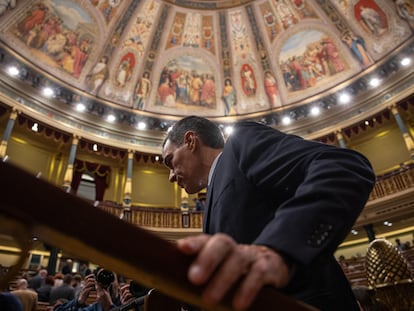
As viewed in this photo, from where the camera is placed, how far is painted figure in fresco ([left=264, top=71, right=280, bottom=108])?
699 inches

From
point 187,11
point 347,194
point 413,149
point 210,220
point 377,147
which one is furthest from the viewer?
point 187,11

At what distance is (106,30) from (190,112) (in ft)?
20.4

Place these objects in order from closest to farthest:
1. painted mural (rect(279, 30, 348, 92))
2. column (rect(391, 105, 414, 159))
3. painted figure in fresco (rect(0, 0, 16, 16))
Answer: painted figure in fresco (rect(0, 0, 16, 16)), column (rect(391, 105, 414, 159)), painted mural (rect(279, 30, 348, 92))

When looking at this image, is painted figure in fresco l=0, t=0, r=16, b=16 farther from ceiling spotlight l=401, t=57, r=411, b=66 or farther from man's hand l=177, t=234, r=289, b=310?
ceiling spotlight l=401, t=57, r=411, b=66

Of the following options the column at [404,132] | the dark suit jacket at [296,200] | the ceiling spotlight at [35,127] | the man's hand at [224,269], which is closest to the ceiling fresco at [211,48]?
the ceiling spotlight at [35,127]

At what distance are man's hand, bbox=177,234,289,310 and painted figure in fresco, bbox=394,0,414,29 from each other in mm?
16946

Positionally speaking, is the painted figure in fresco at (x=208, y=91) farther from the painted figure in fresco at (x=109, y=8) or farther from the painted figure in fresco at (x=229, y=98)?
the painted figure in fresco at (x=109, y=8)

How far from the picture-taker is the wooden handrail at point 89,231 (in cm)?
47

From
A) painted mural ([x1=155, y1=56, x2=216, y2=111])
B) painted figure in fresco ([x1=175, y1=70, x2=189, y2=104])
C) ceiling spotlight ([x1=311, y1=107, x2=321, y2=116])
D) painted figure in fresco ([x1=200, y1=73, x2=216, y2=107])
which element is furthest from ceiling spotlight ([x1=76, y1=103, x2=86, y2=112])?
ceiling spotlight ([x1=311, y1=107, x2=321, y2=116])

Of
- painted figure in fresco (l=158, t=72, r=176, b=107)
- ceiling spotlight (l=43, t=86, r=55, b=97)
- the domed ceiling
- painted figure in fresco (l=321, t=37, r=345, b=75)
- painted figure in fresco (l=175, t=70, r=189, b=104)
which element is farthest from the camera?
painted figure in fresco (l=175, t=70, r=189, b=104)

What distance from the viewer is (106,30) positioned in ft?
53.0

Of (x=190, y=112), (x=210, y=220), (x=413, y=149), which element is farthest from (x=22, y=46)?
(x=413, y=149)

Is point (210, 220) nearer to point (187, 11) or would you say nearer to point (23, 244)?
point (23, 244)

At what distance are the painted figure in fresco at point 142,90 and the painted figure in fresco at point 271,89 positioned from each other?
22.5 feet
